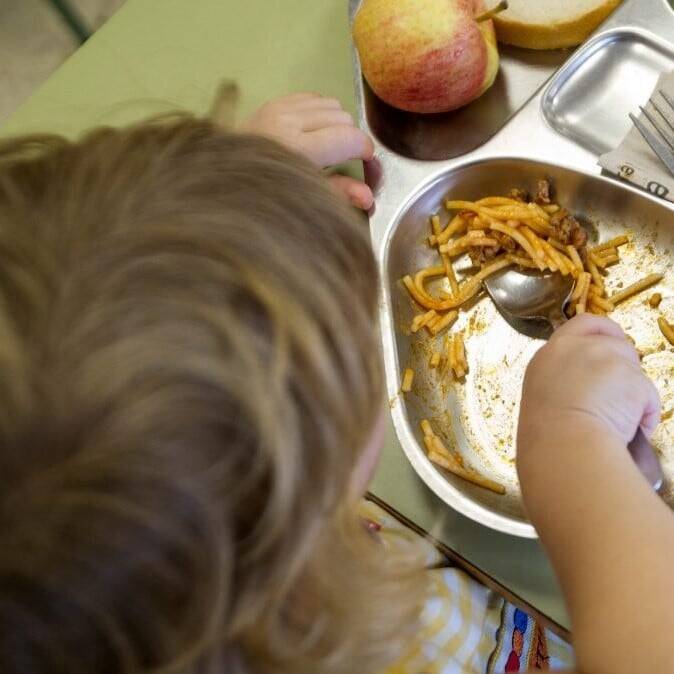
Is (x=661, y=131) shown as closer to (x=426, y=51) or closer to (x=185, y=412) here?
(x=426, y=51)

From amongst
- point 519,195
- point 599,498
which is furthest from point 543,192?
point 599,498

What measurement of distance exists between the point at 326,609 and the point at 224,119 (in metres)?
0.39

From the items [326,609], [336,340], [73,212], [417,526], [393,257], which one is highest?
[73,212]

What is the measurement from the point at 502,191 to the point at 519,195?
23mm

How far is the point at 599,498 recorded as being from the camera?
564 mm

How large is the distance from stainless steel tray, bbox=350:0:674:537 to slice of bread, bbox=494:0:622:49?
2 centimetres

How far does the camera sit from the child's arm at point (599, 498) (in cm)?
52

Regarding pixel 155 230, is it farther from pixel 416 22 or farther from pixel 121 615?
pixel 416 22

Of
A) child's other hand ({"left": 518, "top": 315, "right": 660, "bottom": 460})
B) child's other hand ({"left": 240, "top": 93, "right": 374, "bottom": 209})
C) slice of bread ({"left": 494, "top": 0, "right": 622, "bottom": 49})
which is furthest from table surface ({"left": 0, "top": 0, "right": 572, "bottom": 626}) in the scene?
child's other hand ({"left": 518, "top": 315, "right": 660, "bottom": 460})

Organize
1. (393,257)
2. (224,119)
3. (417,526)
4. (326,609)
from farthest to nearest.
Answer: (393,257), (417,526), (224,119), (326,609)

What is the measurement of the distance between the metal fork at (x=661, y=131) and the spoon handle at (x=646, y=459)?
0.29 metres

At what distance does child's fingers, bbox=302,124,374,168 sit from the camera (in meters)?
0.78

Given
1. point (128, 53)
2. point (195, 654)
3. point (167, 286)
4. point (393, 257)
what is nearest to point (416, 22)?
point (393, 257)

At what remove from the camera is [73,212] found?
1.24 ft
